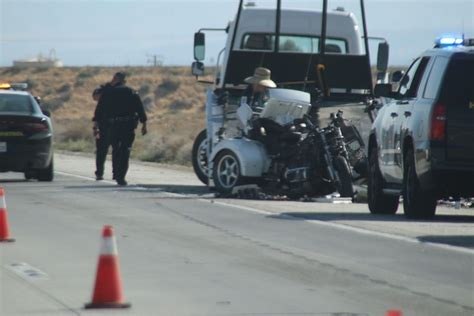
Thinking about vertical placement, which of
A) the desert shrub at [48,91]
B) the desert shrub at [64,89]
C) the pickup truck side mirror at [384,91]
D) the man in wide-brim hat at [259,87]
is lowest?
the desert shrub at [48,91]

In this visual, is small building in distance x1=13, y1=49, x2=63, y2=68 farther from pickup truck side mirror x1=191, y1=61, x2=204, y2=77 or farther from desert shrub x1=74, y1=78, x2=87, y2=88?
pickup truck side mirror x1=191, y1=61, x2=204, y2=77

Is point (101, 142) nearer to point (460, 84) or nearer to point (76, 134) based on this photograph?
point (460, 84)

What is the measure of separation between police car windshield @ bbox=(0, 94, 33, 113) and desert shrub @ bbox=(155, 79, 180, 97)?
80.7m

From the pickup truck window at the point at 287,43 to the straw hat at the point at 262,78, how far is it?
242 centimetres

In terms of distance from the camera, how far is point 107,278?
997cm

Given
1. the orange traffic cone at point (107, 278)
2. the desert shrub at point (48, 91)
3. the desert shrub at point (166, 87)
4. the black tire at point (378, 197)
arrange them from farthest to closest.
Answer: the desert shrub at point (48, 91) < the desert shrub at point (166, 87) < the black tire at point (378, 197) < the orange traffic cone at point (107, 278)

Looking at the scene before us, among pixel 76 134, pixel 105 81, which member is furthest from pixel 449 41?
pixel 105 81

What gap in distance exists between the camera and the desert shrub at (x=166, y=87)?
4240 inches

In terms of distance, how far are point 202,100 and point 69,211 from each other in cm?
8530

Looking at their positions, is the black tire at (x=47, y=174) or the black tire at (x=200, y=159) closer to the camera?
the black tire at (x=200, y=159)

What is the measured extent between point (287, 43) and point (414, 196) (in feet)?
27.2

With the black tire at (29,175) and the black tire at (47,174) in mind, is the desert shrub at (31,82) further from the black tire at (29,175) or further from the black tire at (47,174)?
the black tire at (47,174)

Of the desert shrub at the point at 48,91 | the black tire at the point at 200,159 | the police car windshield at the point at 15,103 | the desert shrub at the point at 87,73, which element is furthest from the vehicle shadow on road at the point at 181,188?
the desert shrub at the point at 87,73

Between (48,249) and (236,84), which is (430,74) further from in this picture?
(236,84)
